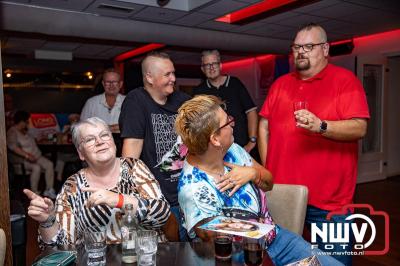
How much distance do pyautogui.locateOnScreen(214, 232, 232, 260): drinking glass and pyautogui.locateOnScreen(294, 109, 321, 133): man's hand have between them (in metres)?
0.83

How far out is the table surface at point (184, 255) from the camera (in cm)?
129

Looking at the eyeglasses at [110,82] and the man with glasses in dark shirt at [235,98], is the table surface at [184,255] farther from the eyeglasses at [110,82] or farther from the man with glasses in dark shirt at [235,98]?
the eyeglasses at [110,82]

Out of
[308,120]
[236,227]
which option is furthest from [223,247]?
[308,120]

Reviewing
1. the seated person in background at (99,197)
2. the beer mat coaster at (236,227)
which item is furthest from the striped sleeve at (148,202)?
the beer mat coaster at (236,227)

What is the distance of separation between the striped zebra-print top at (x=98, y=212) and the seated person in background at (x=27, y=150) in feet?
14.3

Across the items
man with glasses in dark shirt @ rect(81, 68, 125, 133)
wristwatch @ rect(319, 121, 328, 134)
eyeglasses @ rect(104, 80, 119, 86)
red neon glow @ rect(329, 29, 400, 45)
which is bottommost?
wristwatch @ rect(319, 121, 328, 134)

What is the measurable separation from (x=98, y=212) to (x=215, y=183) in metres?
0.56

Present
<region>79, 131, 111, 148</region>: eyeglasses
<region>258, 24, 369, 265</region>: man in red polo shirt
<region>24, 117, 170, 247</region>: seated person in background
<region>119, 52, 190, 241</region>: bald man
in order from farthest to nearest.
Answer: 1. <region>119, 52, 190, 241</region>: bald man
2. <region>258, 24, 369, 265</region>: man in red polo shirt
3. <region>79, 131, 111, 148</region>: eyeglasses
4. <region>24, 117, 170, 247</region>: seated person in background

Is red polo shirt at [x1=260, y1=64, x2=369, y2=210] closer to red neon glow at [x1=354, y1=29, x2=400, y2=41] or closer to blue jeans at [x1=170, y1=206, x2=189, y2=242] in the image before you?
blue jeans at [x1=170, y1=206, x2=189, y2=242]

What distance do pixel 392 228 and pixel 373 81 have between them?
3572 mm

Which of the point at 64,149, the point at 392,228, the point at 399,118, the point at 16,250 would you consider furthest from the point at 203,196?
the point at 399,118

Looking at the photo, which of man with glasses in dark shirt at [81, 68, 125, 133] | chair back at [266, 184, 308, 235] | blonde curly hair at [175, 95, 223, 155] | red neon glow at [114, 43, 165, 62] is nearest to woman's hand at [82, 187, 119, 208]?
blonde curly hair at [175, 95, 223, 155]

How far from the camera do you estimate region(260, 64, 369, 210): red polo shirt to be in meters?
1.99

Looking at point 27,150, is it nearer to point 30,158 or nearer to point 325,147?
point 30,158
